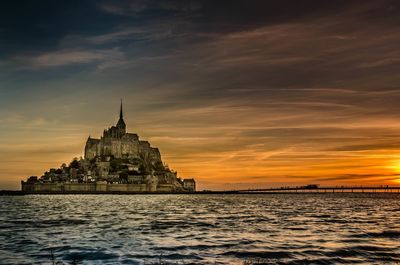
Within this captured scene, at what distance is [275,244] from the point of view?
34.0 metres

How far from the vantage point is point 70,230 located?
148 feet

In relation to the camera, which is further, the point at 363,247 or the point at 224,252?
the point at 363,247

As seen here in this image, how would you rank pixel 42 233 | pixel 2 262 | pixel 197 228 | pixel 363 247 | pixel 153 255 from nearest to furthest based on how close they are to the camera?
1. pixel 2 262
2. pixel 153 255
3. pixel 363 247
4. pixel 42 233
5. pixel 197 228

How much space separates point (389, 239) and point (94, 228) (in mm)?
29978

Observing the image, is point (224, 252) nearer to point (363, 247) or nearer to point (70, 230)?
point (363, 247)

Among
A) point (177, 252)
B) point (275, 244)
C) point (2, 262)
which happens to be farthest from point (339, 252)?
point (2, 262)

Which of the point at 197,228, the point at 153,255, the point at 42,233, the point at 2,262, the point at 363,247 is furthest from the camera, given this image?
the point at 197,228

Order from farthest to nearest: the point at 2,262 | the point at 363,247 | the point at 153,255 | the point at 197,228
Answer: the point at 197,228, the point at 363,247, the point at 153,255, the point at 2,262

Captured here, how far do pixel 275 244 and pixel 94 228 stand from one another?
72.7ft

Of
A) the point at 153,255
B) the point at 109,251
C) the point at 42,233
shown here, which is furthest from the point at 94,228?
the point at 153,255

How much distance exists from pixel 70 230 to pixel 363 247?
29.0 meters

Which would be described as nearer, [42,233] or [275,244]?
[275,244]

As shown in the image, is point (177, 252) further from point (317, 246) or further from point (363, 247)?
point (363, 247)

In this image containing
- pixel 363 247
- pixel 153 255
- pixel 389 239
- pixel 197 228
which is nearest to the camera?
pixel 153 255
